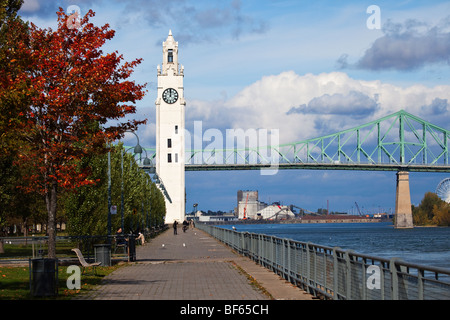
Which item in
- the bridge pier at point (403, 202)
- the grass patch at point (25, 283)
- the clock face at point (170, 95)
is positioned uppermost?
the clock face at point (170, 95)

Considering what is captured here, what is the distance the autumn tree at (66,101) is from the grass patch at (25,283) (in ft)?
4.84

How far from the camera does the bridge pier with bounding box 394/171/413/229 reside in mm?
136125

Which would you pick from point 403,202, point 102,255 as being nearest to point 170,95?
point 403,202

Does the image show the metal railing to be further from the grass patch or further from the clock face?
the clock face

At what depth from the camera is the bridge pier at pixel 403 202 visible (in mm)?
136125

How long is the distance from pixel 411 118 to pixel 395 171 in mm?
22497

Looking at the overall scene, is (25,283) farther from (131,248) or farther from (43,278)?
(131,248)

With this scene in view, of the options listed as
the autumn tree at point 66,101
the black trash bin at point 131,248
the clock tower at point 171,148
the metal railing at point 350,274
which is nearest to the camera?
the metal railing at point 350,274

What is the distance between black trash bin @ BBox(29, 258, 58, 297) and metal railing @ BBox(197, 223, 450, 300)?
5.86 metres

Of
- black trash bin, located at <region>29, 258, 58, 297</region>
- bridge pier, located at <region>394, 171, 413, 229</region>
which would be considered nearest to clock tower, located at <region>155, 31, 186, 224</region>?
bridge pier, located at <region>394, 171, 413, 229</region>

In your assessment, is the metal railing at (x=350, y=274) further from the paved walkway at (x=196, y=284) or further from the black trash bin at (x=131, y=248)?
the black trash bin at (x=131, y=248)

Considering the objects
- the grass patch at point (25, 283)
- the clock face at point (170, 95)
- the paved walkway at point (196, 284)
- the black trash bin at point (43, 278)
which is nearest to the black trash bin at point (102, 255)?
the grass patch at point (25, 283)
